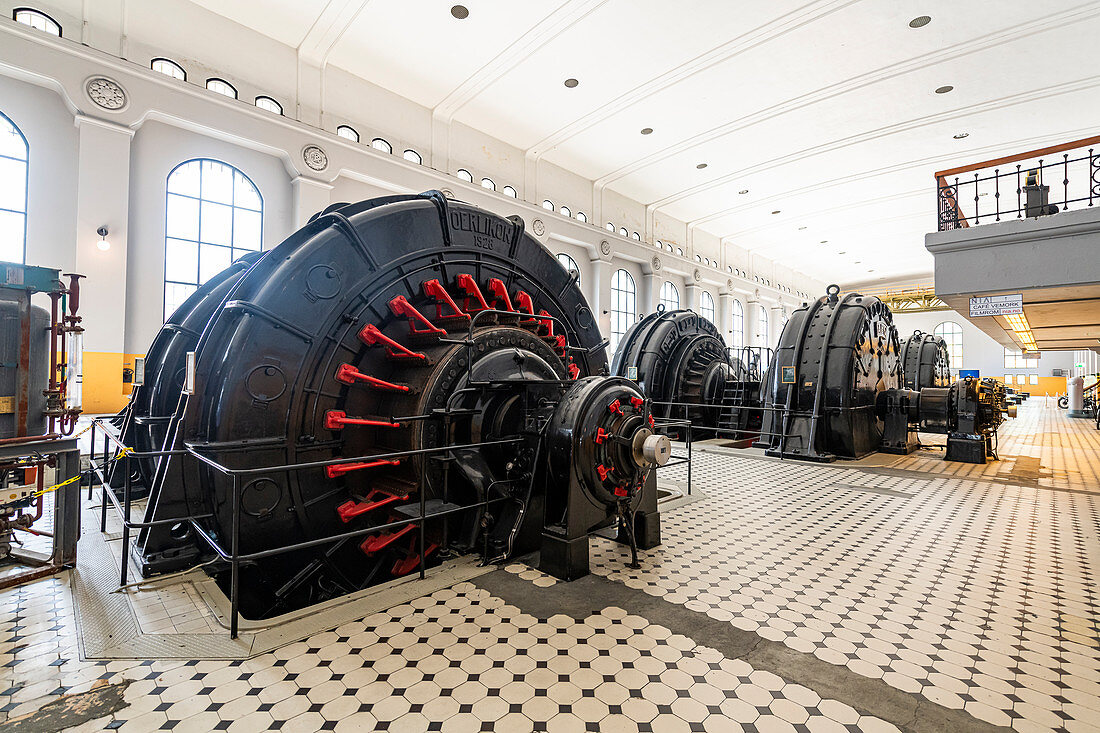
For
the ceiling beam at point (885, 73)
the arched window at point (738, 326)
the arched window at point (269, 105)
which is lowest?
the arched window at point (738, 326)

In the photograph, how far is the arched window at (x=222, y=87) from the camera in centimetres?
881

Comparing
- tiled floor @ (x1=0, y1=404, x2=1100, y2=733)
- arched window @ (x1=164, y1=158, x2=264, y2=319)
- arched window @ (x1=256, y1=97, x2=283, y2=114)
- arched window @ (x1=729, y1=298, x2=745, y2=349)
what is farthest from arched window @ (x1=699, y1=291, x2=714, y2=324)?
tiled floor @ (x1=0, y1=404, x2=1100, y2=733)

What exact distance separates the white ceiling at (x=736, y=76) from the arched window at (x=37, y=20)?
2.23m

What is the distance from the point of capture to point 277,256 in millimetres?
3271

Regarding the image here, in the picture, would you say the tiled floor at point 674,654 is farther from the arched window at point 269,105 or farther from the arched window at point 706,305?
the arched window at point 706,305

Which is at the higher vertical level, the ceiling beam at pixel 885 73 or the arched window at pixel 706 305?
the ceiling beam at pixel 885 73

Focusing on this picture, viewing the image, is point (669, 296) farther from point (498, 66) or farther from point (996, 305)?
point (996, 305)

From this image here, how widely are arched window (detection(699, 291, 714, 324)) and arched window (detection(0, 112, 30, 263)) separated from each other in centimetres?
1863

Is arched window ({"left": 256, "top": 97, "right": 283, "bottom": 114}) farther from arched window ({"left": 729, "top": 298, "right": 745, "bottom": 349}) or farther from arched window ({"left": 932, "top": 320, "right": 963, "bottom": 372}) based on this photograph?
arched window ({"left": 932, "top": 320, "right": 963, "bottom": 372})

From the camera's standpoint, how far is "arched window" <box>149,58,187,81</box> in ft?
27.1

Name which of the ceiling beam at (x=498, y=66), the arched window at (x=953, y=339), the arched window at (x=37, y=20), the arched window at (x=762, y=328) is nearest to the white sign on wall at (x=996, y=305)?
the ceiling beam at (x=498, y=66)

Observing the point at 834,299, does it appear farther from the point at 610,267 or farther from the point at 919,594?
the point at 610,267

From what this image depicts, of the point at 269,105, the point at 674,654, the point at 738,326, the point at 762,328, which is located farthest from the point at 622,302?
the point at 674,654

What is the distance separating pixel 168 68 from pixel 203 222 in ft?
7.99
